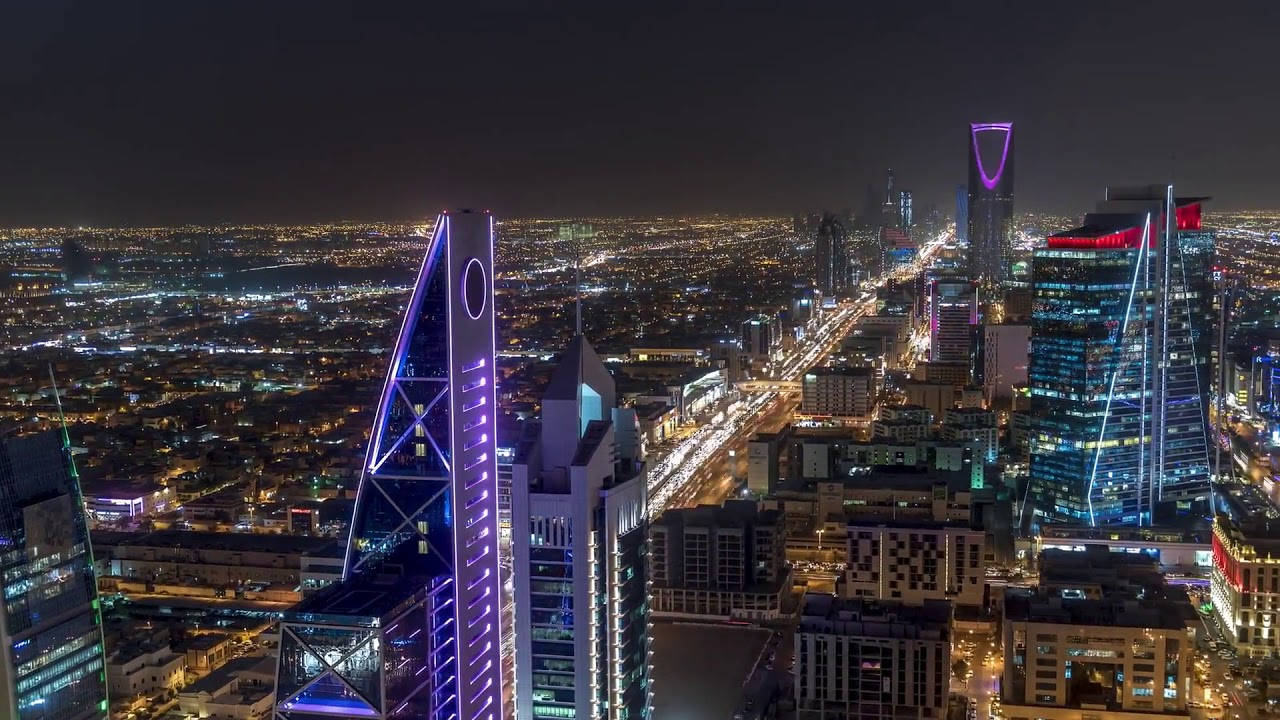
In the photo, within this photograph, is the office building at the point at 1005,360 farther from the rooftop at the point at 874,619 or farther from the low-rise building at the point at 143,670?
the low-rise building at the point at 143,670

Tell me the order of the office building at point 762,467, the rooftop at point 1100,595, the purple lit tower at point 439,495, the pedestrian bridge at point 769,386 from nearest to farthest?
the purple lit tower at point 439,495 → the rooftop at point 1100,595 → the office building at point 762,467 → the pedestrian bridge at point 769,386

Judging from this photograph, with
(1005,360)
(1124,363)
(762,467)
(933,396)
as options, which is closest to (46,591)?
(762,467)

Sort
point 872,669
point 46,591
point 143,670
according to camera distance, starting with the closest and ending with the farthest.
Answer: point 46,591 < point 872,669 < point 143,670

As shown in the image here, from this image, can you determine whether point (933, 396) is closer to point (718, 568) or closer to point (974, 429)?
point (974, 429)

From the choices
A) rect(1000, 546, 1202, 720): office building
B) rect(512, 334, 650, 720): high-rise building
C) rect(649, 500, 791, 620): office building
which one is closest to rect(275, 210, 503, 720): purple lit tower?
rect(512, 334, 650, 720): high-rise building

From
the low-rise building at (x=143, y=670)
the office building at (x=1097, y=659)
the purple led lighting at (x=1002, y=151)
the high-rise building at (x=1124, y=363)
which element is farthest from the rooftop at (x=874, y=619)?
the purple led lighting at (x=1002, y=151)

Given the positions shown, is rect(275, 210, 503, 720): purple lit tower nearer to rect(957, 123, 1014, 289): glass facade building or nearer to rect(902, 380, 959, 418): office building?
rect(902, 380, 959, 418): office building

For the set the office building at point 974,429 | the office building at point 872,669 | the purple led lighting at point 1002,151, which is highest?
the purple led lighting at point 1002,151

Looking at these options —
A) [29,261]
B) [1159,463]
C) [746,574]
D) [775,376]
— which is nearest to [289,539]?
[29,261]
